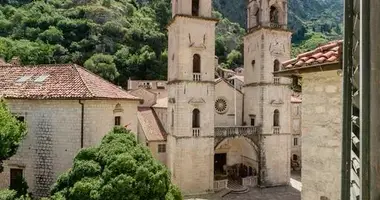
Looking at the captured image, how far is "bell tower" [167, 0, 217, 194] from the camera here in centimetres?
2283

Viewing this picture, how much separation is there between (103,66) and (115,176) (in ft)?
131

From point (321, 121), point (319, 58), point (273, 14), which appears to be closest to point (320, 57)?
point (319, 58)

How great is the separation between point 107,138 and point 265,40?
1752 centimetres

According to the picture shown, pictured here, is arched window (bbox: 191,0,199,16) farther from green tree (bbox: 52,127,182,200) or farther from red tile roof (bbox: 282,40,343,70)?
red tile roof (bbox: 282,40,343,70)

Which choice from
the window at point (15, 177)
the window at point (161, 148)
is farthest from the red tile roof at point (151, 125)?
the window at point (15, 177)

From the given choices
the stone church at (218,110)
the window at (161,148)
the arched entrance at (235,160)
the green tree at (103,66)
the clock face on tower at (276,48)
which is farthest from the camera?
the green tree at (103,66)

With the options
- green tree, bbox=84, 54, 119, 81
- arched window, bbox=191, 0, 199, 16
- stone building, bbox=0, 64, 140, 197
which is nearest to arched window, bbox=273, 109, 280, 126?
arched window, bbox=191, 0, 199, 16

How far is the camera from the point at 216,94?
28.1 meters

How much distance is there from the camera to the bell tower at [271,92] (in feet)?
85.9

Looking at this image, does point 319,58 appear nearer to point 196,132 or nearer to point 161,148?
point 196,132

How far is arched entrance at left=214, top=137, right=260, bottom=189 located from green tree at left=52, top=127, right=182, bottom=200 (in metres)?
15.7

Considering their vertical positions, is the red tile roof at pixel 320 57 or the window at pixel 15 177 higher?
the red tile roof at pixel 320 57

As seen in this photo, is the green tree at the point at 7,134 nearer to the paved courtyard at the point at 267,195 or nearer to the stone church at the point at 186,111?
the stone church at the point at 186,111

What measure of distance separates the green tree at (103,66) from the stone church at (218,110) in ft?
62.7
